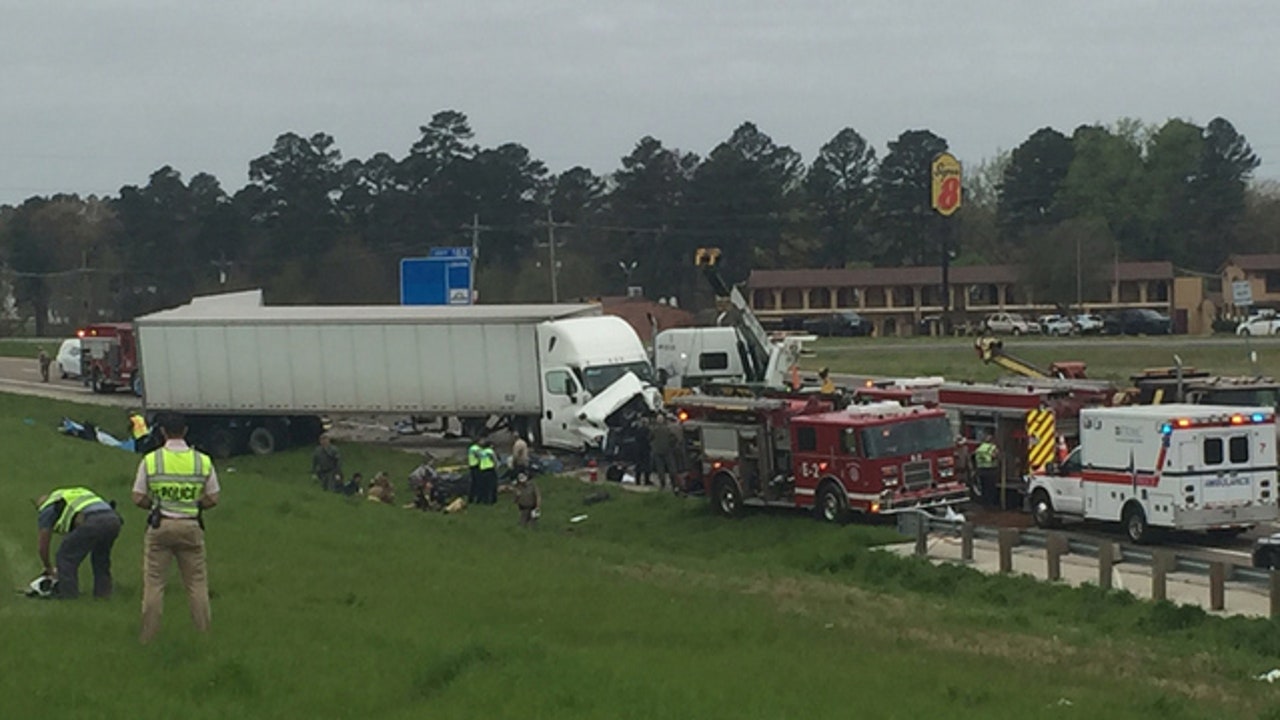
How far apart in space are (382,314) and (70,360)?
30907 millimetres

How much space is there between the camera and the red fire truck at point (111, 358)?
2640 inches

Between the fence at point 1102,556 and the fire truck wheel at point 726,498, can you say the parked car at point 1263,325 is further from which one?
the fence at point 1102,556

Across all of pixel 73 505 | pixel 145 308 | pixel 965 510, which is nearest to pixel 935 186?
pixel 145 308

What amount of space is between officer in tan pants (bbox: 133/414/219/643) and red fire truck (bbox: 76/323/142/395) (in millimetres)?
53606

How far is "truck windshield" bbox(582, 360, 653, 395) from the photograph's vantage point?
4541cm

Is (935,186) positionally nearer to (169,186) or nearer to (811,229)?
(811,229)

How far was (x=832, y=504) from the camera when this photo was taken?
32250 millimetres

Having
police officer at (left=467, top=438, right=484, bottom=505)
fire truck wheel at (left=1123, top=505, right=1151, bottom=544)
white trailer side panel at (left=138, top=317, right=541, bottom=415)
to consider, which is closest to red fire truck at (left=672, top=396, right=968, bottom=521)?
fire truck wheel at (left=1123, top=505, right=1151, bottom=544)

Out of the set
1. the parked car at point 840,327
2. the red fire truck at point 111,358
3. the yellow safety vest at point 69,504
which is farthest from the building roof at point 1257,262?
the yellow safety vest at point 69,504

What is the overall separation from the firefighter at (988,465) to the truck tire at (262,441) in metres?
22.5

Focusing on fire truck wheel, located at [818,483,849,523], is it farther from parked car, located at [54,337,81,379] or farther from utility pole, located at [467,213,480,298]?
parked car, located at [54,337,81,379]

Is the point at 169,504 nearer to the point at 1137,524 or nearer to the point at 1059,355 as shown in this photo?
the point at 1137,524

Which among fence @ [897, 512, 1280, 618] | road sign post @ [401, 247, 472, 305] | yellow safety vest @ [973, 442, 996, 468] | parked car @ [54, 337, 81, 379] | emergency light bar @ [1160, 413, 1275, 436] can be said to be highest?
road sign post @ [401, 247, 472, 305]

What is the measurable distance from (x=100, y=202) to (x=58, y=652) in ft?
487
